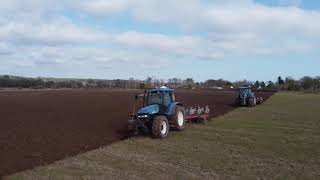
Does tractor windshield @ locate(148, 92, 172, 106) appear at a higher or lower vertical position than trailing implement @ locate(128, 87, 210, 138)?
higher

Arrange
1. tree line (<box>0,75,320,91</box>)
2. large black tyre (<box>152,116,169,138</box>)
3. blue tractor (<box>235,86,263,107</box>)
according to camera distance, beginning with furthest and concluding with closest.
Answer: tree line (<box>0,75,320,91</box>)
blue tractor (<box>235,86,263,107</box>)
large black tyre (<box>152,116,169,138</box>)

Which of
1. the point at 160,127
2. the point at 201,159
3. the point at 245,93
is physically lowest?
the point at 201,159

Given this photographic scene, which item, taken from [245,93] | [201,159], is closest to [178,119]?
[201,159]

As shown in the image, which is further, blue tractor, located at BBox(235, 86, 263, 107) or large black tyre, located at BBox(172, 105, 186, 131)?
blue tractor, located at BBox(235, 86, 263, 107)

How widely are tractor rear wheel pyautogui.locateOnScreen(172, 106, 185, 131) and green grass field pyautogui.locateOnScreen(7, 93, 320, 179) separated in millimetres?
507

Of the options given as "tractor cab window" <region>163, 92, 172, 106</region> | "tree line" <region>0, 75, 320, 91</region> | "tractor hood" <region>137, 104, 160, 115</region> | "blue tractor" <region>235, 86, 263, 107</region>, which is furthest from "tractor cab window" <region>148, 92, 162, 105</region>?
"tree line" <region>0, 75, 320, 91</region>

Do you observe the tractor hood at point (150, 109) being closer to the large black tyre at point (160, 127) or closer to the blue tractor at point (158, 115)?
the blue tractor at point (158, 115)

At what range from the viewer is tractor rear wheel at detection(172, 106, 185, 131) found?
21.9m

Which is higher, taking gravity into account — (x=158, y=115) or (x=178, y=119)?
(x=158, y=115)

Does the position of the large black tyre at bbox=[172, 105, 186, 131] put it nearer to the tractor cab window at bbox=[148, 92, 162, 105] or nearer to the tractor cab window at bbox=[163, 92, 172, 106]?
the tractor cab window at bbox=[163, 92, 172, 106]

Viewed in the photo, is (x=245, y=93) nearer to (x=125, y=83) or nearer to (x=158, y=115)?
(x=158, y=115)

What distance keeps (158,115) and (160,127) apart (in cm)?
116

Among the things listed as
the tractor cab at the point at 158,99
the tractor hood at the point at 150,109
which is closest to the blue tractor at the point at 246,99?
the tractor cab at the point at 158,99

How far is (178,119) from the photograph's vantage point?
22172mm
